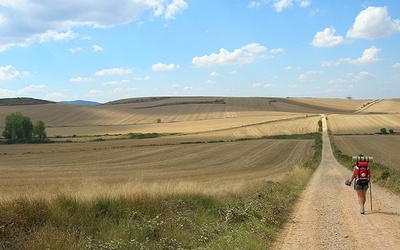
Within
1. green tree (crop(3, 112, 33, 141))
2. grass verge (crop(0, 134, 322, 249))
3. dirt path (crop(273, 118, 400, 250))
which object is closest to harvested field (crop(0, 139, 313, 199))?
dirt path (crop(273, 118, 400, 250))

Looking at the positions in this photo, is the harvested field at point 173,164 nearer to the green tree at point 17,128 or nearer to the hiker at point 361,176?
the hiker at point 361,176

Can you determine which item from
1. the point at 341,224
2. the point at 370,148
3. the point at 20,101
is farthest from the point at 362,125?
the point at 20,101

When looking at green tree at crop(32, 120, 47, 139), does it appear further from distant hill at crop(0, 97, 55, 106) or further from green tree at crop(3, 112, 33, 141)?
distant hill at crop(0, 97, 55, 106)

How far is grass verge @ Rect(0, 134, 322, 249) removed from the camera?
7512 millimetres

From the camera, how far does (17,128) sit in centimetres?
8619

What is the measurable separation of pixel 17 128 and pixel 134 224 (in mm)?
86626

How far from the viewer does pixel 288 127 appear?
3553 inches

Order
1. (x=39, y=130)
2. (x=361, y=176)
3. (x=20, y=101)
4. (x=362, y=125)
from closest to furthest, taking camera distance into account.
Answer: (x=361, y=176) → (x=39, y=130) → (x=362, y=125) → (x=20, y=101)

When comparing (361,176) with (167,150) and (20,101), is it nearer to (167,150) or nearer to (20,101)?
(167,150)

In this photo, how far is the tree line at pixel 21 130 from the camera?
8606cm

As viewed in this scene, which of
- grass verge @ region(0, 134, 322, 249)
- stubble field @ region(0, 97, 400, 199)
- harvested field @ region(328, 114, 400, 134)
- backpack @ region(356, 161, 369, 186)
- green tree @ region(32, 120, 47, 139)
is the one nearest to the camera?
grass verge @ region(0, 134, 322, 249)

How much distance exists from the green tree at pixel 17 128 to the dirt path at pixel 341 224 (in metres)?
81.8

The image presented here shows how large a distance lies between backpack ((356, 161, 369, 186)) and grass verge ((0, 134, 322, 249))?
3828 mm

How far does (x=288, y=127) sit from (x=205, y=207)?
3181 inches
